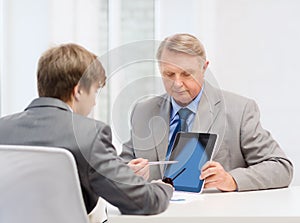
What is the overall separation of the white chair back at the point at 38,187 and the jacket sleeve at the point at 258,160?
2.10 feet

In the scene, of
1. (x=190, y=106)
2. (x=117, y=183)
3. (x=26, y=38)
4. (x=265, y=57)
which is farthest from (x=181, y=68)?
(x=26, y=38)

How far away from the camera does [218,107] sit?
157 centimetres

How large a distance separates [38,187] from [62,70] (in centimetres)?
39

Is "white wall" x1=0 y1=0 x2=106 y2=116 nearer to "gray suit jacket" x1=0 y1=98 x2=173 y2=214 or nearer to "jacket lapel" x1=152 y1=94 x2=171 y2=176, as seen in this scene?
"jacket lapel" x1=152 y1=94 x2=171 y2=176

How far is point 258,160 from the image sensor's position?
1837mm

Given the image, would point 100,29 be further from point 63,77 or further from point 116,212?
point 116,212

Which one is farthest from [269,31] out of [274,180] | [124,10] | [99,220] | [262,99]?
[99,220]

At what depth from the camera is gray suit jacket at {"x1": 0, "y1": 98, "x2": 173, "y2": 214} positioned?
4.15 feet

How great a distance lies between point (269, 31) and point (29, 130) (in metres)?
1.64

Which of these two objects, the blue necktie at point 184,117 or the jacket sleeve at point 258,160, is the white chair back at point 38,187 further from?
the jacket sleeve at point 258,160

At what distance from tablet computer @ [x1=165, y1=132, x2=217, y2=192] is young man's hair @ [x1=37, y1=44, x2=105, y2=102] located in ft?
1.11

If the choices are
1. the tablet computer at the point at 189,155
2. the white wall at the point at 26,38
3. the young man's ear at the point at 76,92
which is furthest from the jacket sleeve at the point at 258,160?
the white wall at the point at 26,38

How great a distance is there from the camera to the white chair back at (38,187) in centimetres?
120

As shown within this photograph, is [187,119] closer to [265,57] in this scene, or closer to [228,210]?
[228,210]
